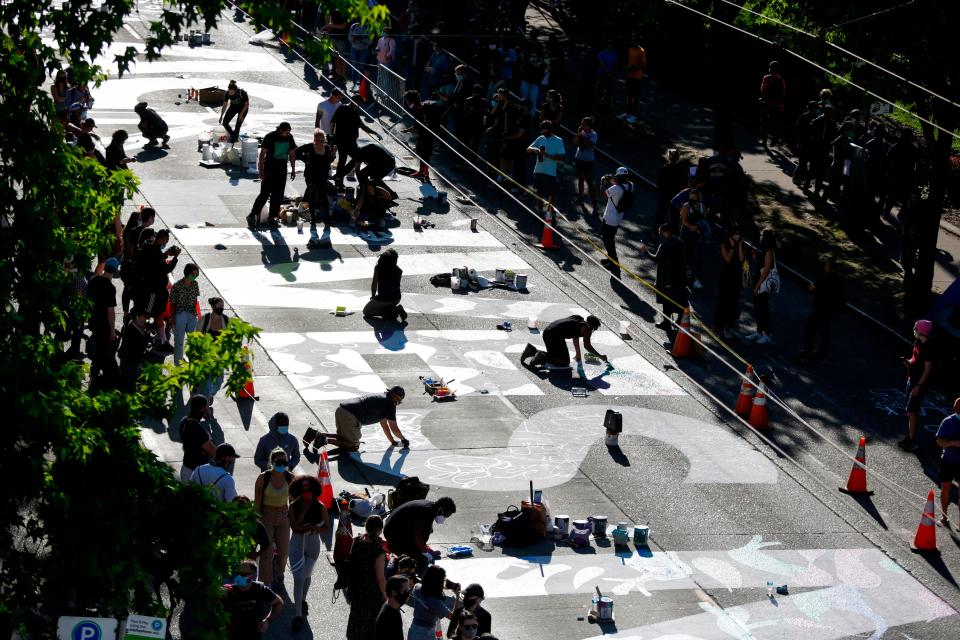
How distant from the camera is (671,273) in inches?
842

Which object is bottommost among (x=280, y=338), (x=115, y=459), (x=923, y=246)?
(x=280, y=338)

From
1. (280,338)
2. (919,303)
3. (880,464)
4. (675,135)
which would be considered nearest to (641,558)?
(880,464)

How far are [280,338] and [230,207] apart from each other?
5.97 meters

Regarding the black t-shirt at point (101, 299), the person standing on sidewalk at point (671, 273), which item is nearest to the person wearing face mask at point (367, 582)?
the black t-shirt at point (101, 299)

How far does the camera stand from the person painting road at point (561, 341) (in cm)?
2008

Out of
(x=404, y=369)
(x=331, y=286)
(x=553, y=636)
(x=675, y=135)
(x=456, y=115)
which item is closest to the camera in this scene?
(x=553, y=636)

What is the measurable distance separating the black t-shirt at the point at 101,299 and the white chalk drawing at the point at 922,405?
403 inches

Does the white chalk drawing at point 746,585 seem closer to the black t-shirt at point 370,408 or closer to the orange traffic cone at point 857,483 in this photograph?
the orange traffic cone at point 857,483

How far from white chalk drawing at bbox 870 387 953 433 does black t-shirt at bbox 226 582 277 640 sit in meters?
11.0

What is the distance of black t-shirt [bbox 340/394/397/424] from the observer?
660 inches

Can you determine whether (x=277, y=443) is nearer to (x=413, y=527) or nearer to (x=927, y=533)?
(x=413, y=527)

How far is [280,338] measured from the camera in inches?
803

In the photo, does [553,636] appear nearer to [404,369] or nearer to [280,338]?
[404,369]

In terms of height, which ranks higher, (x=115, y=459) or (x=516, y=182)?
(x=115, y=459)
